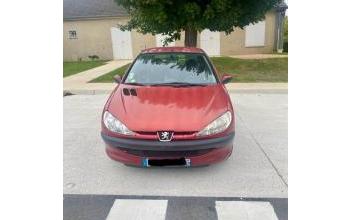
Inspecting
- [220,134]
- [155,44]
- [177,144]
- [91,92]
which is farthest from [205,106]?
[155,44]

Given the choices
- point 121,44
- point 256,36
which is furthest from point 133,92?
point 256,36

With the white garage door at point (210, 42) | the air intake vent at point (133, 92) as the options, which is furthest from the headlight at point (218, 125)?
the white garage door at point (210, 42)

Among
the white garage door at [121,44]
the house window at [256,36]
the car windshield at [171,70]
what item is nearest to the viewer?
the car windshield at [171,70]

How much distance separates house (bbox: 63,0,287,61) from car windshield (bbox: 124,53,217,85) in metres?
15.9

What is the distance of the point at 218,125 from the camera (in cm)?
378

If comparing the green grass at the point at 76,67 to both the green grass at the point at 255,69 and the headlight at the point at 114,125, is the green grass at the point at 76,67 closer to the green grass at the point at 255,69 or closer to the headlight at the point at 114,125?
the green grass at the point at 255,69

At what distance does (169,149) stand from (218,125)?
2.16 ft

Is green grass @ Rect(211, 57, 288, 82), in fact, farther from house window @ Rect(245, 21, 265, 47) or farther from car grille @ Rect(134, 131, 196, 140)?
car grille @ Rect(134, 131, 196, 140)

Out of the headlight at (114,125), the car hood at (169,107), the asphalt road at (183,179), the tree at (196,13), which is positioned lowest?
the asphalt road at (183,179)

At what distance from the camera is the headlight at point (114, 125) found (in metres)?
3.71

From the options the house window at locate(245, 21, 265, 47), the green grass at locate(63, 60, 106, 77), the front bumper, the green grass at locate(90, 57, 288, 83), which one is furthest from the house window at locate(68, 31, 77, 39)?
the front bumper

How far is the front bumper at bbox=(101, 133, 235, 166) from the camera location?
3592mm

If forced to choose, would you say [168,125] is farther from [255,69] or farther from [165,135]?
[255,69]

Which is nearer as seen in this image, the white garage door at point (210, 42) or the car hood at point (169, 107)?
the car hood at point (169, 107)
